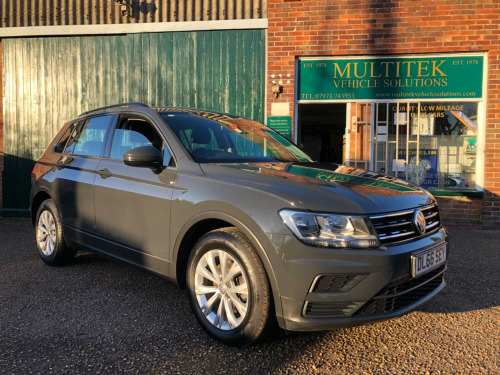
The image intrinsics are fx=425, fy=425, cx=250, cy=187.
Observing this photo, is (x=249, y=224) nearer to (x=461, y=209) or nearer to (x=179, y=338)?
(x=179, y=338)

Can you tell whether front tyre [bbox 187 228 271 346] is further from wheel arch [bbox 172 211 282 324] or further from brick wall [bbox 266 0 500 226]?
brick wall [bbox 266 0 500 226]

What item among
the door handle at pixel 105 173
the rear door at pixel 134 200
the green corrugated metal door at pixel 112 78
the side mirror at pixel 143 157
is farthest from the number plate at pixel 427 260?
the green corrugated metal door at pixel 112 78

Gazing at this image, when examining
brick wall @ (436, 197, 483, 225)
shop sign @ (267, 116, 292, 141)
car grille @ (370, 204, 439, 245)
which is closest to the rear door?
car grille @ (370, 204, 439, 245)

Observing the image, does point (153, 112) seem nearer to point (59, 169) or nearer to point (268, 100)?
point (59, 169)

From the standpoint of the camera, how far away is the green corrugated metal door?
26.2ft

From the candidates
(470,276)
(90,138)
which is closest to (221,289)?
(90,138)

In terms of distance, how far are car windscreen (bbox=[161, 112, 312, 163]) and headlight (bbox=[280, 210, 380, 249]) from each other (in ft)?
3.45

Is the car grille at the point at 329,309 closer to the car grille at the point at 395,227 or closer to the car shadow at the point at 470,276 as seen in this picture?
the car grille at the point at 395,227

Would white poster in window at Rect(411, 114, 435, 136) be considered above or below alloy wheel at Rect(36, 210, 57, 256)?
above

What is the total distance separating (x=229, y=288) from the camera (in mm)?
2754

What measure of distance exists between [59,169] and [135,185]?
153cm

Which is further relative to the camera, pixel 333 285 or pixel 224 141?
pixel 224 141

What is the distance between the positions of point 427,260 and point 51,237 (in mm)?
3832

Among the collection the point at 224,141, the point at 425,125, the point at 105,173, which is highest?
the point at 425,125
